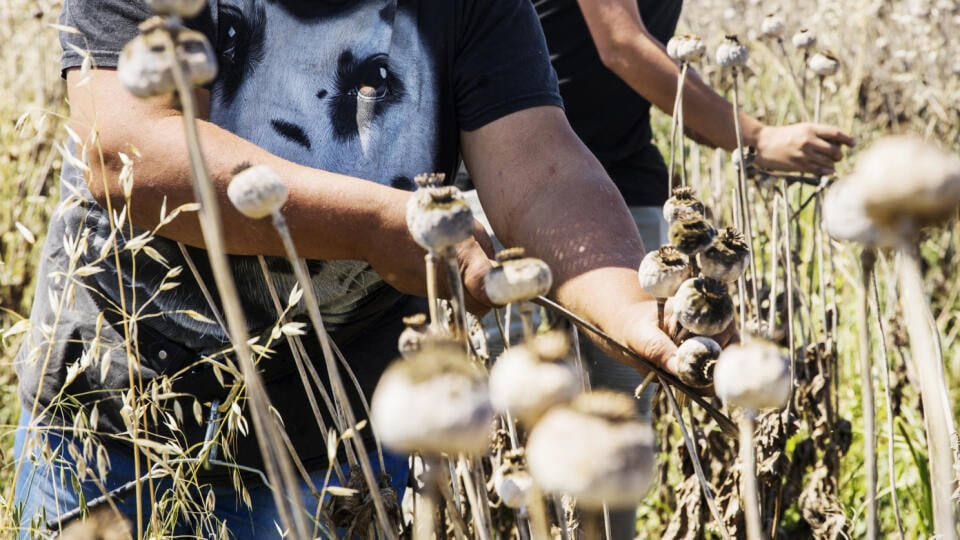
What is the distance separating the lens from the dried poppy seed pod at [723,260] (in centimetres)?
68

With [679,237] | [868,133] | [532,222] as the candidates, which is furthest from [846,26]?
[679,237]

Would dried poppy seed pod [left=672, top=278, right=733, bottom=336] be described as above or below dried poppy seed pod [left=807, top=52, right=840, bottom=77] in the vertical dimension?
below

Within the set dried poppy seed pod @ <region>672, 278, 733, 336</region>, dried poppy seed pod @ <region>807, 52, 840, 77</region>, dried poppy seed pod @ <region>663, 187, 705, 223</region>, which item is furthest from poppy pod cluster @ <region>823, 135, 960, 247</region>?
dried poppy seed pod @ <region>807, 52, 840, 77</region>

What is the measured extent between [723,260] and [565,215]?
0.39m

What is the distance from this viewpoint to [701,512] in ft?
5.24

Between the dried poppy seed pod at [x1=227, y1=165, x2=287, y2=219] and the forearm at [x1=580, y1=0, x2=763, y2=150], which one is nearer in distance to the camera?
the dried poppy seed pod at [x1=227, y1=165, x2=287, y2=219]

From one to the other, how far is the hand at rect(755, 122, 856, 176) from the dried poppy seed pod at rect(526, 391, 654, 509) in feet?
4.86

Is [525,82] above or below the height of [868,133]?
below

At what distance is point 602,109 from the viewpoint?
2.10 m

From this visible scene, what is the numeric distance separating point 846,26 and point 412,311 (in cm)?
426

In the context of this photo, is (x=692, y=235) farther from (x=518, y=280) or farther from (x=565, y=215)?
(x=565, y=215)

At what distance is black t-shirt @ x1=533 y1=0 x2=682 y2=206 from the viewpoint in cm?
207

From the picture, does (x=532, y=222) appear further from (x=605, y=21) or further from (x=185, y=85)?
(x=605, y=21)

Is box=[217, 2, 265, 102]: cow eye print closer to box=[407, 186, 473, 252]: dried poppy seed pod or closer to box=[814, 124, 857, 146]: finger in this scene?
box=[407, 186, 473, 252]: dried poppy seed pod
